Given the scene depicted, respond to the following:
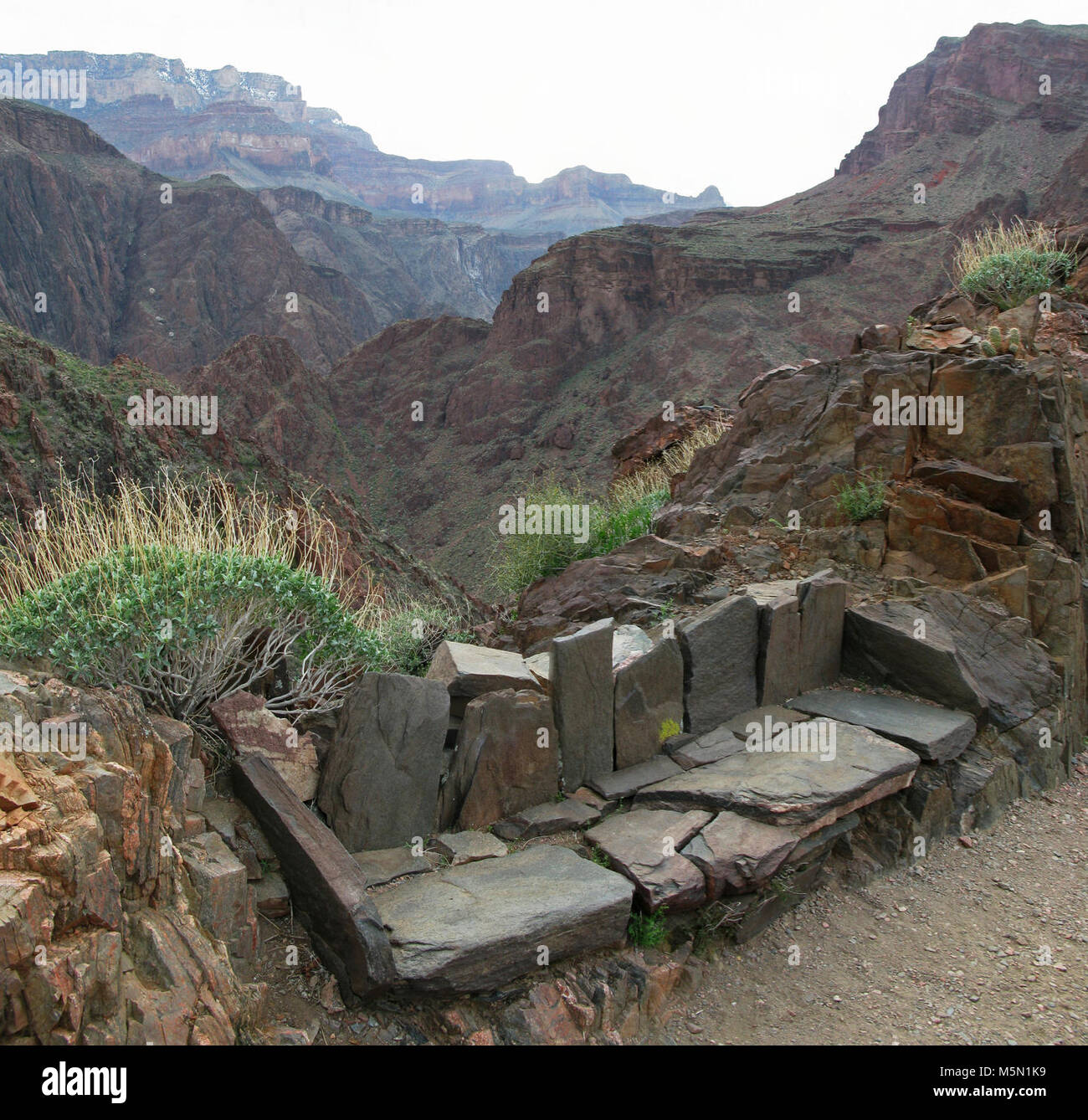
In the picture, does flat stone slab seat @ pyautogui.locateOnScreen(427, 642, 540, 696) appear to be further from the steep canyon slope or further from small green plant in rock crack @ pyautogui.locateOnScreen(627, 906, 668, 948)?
the steep canyon slope

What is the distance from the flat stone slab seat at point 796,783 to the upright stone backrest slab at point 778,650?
2.14 ft

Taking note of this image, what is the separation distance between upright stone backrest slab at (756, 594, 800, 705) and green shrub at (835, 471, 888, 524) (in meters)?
1.59

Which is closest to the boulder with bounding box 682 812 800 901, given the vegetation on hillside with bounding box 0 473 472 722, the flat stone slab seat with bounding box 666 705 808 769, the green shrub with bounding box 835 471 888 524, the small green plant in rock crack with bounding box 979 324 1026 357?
the flat stone slab seat with bounding box 666 705 808 769

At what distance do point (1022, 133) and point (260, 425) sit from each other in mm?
58240

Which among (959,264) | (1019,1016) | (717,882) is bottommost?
(1019,1016)

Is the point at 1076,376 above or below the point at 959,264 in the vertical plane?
below

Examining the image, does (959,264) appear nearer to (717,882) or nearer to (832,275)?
(717,882)

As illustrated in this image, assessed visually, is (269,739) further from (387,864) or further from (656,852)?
(656,852)

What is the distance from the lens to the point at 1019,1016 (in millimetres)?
4059

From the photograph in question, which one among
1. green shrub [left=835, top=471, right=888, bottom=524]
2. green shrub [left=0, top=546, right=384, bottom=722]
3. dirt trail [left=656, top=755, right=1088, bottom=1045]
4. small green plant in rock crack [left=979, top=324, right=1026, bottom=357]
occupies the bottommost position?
dirt trail [left=656, top=755, right=1088, bottom=1045]

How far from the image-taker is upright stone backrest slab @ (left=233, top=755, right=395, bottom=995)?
360 cm

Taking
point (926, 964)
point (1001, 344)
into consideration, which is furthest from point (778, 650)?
point (1001, 344)

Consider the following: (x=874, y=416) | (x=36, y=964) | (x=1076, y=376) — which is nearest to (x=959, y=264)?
(x=1076, y=376)

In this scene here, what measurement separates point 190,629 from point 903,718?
4.48 meters
